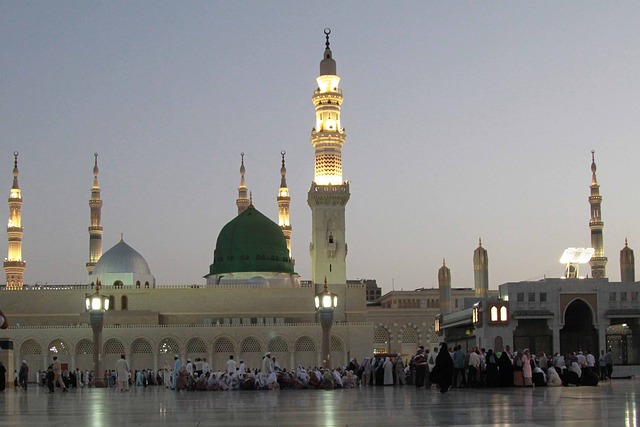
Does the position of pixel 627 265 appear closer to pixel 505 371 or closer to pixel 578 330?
pixel 578 330

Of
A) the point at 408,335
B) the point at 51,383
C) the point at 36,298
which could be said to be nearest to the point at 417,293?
the point at 408,335

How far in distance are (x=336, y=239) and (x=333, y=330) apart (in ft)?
16.1

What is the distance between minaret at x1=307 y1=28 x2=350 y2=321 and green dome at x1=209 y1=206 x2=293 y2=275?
3745 millimetres

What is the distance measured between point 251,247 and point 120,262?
274 inches

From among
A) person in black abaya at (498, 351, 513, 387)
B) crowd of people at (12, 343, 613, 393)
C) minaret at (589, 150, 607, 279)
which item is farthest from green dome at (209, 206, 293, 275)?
person in black abaya at (498, 351, 513, 387)

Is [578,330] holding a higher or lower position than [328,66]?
lower

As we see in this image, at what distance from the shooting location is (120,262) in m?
53.3

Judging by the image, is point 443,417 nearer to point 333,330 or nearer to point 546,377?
point 546,377

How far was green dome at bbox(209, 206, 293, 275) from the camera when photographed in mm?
53562

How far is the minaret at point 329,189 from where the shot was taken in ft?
165

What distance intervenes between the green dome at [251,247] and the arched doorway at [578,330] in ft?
70.0

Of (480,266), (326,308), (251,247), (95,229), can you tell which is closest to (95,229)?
(95,229)

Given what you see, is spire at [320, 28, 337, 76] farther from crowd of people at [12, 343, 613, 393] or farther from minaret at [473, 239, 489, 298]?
crowd of people at [12, 343, 613, 393]

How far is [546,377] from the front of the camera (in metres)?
20.2
